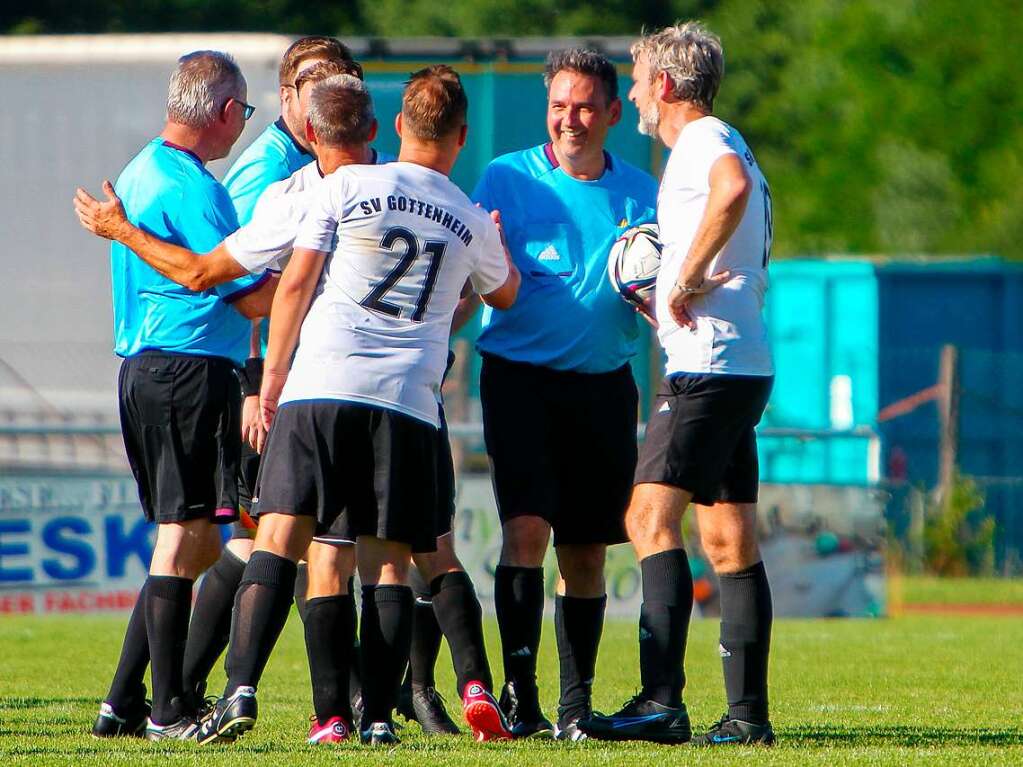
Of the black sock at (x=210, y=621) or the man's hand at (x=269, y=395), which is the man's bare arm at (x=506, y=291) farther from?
the black sock at (x=210, y=621)

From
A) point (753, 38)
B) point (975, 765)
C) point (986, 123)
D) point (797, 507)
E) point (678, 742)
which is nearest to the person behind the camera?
point (975, 765)

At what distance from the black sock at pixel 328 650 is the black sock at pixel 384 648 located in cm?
8

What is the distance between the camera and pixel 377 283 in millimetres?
5375

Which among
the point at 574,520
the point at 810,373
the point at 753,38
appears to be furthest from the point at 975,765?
the point at 753,38

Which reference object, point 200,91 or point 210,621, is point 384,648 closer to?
point 210,621

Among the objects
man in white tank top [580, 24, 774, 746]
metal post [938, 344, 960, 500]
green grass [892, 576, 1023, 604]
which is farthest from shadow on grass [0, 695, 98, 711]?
metal post [938, 344, 960, 500]

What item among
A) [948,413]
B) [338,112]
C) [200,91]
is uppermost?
[200,91]

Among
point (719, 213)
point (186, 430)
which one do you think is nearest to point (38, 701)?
point (186, 430)

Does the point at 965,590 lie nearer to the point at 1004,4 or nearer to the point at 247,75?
the point at 247,75

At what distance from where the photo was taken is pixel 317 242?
538 cm

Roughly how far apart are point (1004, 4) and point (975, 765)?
28929mm

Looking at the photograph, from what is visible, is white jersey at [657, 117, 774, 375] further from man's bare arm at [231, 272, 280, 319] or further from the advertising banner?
the advertising banner

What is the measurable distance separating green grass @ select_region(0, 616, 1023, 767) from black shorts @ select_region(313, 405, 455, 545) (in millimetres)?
621

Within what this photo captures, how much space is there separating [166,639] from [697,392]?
73.0 inches
